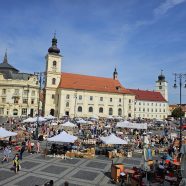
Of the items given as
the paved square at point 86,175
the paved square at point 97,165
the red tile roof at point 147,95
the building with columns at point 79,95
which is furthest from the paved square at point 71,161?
the red tile roof at point 147,95

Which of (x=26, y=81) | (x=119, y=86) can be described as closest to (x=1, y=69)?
(x=26, y=81)

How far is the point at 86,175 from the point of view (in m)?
15.1

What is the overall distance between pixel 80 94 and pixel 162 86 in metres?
52.2

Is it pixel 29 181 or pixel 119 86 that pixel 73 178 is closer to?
pixel 29 181

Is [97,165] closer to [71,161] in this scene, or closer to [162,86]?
[71,161]

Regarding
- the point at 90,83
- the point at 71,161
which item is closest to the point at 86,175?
the point at 71,161

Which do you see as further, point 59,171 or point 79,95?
point 79,95

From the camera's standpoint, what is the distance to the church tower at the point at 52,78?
74375 mm

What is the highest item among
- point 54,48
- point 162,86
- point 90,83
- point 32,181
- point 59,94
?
point 54,48

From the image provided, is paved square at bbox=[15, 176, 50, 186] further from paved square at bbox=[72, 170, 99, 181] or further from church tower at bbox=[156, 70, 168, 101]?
church tower at bbox=[156, 70, 168, 101]

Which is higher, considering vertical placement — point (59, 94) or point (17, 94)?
point (59, 94)

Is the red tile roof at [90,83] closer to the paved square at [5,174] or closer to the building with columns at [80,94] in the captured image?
the building with columns at [80,94]

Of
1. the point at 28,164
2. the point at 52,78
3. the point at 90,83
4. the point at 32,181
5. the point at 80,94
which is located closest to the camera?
the point at 32,181

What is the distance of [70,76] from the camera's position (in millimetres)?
80062
